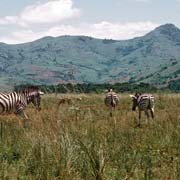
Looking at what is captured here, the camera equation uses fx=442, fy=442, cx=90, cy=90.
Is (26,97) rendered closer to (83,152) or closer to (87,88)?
(83,152)

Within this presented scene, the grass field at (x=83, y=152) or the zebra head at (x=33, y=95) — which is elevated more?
the zebra head at (x=33, y=95)

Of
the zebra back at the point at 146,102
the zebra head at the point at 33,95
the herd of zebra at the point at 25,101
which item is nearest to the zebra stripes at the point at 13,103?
the herd of zebra at the point at 25,101

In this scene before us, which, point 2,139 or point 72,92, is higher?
point 72,92

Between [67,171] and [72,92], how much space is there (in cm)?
220

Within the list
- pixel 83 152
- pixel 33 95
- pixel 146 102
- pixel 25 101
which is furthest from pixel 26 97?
pixel 83 152

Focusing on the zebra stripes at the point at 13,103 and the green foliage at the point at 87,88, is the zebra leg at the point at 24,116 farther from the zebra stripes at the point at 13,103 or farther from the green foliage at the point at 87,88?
the green foliage at the point at 87,88

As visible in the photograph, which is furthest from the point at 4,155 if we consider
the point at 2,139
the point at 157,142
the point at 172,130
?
the point at 172,130

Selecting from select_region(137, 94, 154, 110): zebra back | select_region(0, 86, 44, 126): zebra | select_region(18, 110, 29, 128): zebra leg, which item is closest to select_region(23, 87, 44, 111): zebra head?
select_region(0, 86, 44, 126): zebra

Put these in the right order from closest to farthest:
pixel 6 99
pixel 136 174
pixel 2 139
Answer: pixel 136 174
pixel 2 139
pixel 6 99

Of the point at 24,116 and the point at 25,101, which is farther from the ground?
the point at 25,101

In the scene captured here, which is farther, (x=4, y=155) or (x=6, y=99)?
(x=6, y=99)

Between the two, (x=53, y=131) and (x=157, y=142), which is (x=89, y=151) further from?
(x=157, y=142)

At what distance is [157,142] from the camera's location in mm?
10625

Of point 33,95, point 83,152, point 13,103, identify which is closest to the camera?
point 83,152
